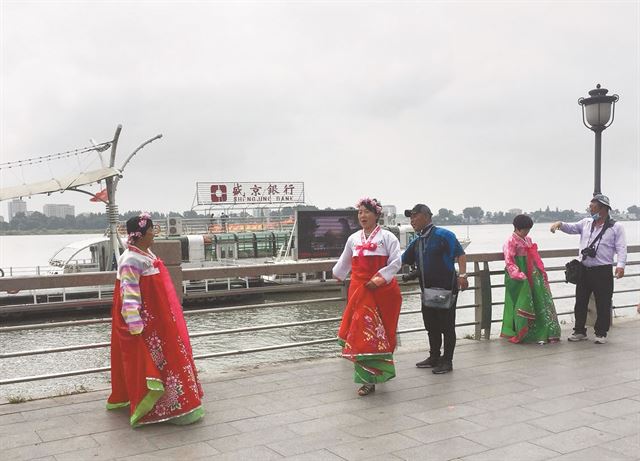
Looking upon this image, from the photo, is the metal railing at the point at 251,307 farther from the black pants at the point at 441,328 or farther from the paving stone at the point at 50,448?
the paving stone at the point at 50,448

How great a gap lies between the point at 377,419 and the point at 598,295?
3689 mm

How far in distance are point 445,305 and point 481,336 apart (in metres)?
1.92

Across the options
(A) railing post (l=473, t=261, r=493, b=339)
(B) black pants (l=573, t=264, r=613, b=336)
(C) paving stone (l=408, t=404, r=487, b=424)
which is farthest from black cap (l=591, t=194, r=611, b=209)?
(C) paving stone (l=408, t=404, r=487, b=424)

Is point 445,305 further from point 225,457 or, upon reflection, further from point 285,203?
point 285,203

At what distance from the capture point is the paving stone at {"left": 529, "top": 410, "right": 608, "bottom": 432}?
404cm

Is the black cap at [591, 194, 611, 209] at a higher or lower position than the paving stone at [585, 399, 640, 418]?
higher

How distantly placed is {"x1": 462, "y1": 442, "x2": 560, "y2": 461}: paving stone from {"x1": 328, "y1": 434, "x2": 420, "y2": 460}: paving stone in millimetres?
389

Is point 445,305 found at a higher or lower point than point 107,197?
lower

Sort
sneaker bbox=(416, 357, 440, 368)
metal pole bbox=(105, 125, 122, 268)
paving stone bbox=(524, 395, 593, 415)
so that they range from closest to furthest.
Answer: paving stone bbox=(524, 395, 593, 415) < sneaker bbox=(416, 357, 440, 368) < metal pole bbox=(105, 125, 122, 268)

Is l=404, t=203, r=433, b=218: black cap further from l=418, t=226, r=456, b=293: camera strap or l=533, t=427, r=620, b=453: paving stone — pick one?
l=533, t=427, r=620, b=453: paving stone

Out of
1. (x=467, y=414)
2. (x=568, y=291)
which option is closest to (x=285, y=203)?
(x=568, y=291)

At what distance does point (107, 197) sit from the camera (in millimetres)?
32219

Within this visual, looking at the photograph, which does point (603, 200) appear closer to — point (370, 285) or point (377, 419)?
point (370, 285)

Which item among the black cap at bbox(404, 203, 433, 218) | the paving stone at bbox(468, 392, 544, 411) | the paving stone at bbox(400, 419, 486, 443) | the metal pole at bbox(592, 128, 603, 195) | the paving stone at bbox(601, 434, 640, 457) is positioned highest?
the metal pole at bbox(592, 128, 603, 195)
